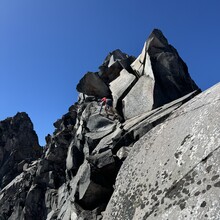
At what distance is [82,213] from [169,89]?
2053 cm

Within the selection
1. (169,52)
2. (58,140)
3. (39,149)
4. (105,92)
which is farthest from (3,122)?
(169,52)

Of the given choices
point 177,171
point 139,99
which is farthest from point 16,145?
point 177,171

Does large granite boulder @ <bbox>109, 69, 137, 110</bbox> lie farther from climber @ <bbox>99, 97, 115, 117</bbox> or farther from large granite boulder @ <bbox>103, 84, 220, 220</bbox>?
large granite boulder @ <bbox>103, 84, 220, 220</bbox>

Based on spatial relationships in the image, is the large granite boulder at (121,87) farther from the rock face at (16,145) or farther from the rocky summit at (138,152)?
the rock face at (16,145)

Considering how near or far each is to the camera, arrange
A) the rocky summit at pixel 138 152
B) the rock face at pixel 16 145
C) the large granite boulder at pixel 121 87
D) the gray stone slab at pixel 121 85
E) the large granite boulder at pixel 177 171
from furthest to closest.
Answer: the rock face at pixel 16 145 → the gray stone slab at pixel 121 85 → the large granite boulder at pixel 121 87 → the rocky summit at pixel 138 152 → the large granite boulder at pixel 177 171

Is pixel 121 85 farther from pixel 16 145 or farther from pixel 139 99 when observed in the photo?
pixel 16 145

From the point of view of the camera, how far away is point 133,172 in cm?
2272

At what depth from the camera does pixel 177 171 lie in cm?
1772

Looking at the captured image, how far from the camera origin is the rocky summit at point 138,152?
1653cm

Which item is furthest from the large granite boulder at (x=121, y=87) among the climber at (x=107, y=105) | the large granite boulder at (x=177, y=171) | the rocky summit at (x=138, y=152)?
the large granite boulder at (x=177, y=171)

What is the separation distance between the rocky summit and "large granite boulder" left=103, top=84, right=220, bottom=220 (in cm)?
7

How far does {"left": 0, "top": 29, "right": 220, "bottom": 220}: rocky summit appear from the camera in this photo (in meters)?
16.5

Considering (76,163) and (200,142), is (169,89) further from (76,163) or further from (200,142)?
(200,142)

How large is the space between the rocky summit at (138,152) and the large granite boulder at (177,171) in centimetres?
7
